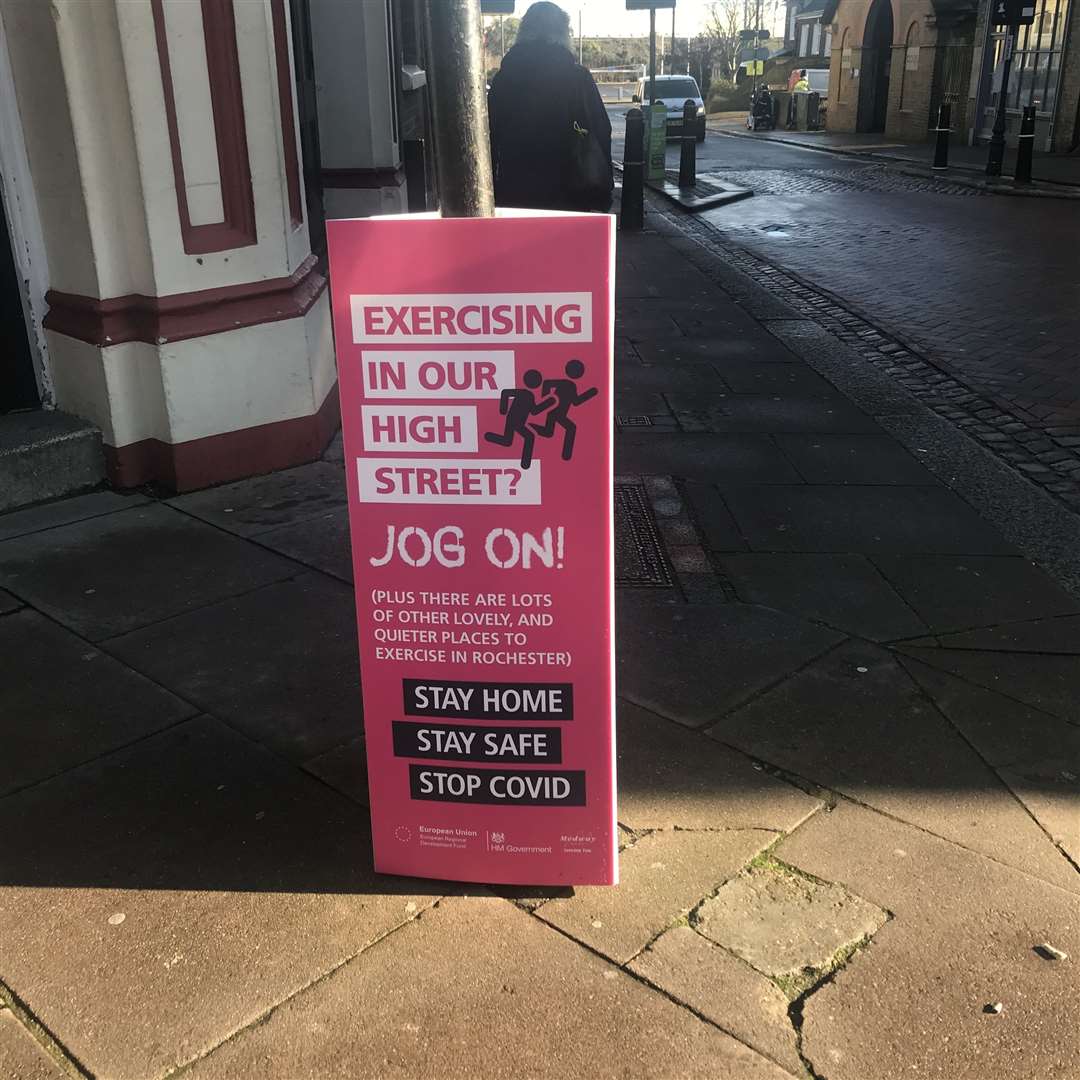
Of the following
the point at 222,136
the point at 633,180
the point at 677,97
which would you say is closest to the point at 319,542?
the point at 222,136

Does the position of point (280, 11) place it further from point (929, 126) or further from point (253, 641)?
point (929, 126)

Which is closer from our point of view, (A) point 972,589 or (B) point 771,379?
(A) point 972,589

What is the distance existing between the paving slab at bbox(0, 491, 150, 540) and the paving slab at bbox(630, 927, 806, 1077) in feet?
10.5

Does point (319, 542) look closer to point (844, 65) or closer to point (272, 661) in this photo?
point (272, 661)

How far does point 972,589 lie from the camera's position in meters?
3.94

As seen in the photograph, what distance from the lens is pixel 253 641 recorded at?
11.5ft

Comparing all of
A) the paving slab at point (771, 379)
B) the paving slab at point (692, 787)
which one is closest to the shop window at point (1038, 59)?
the paving slab at point (771, 379)

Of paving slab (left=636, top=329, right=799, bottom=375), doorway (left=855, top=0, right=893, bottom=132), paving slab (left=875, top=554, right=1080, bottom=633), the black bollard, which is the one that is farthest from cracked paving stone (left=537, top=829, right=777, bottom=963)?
doorway (left=855, top=0, right=893, bottom=132)

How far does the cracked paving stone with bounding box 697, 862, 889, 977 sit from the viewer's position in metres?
2.24

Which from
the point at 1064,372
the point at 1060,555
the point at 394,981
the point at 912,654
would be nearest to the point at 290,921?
the point at 394,981

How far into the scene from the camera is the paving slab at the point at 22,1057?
1976 mm

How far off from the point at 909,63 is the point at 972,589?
28.6 m

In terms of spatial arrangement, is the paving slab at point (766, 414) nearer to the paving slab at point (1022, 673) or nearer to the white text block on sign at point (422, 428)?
the paving slab at point (1022, 673)

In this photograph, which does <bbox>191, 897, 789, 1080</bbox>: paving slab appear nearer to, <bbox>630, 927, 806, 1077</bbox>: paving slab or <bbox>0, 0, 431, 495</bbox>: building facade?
<bbox>630, 927, 806, 1077</bbox>: paving slab
